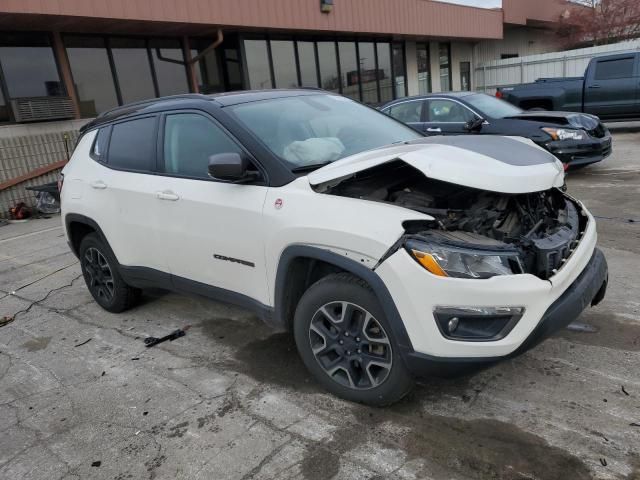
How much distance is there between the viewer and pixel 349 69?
672 inches

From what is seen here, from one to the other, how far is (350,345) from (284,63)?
13436 mm

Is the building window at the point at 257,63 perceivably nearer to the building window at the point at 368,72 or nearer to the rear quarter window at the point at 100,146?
the building window at the point at 368,72

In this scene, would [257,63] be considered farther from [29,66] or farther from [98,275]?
[98,275]

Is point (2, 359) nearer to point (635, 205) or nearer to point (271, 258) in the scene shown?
point (271, 258)

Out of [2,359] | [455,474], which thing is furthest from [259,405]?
[2,359]

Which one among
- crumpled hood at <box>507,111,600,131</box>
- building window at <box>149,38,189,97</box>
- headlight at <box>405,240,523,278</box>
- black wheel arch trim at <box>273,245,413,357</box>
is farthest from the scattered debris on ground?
building window at <box>149,38,189,97</box>

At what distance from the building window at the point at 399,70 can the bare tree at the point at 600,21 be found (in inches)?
485

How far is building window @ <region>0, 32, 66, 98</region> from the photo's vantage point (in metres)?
10.1

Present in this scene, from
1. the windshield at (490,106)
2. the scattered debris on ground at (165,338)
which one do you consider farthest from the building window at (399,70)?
the scattered debris on ground at (165,338)

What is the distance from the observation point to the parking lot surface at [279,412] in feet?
8.09

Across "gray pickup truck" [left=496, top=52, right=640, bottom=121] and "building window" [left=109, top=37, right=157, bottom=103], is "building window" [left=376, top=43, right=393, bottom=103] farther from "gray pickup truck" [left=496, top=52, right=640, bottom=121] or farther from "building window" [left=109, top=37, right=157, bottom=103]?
"building window" [left=109, top=37, right=157, bottom=103]

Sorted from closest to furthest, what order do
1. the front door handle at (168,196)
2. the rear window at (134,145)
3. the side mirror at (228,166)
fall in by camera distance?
the side mirror at (228,166), the front door handle at (168,196), the rear window at (134,145)

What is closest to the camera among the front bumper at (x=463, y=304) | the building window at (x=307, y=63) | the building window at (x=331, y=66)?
the front bumper at (x=463, y=304)

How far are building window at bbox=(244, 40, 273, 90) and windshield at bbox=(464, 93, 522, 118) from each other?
6.76 m
